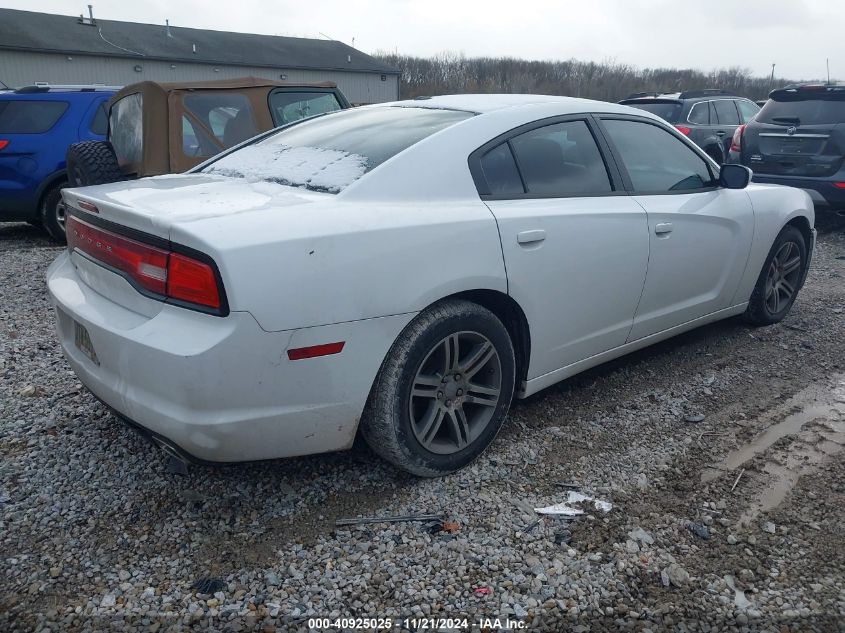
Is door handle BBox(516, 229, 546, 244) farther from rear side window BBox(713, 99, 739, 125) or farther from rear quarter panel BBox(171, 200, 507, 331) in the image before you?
rear side window BBox(713, 99, 739, 125)

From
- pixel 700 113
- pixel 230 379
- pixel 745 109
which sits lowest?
pixel 230 379

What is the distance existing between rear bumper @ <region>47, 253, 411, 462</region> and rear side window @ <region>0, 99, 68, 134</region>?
6127mm

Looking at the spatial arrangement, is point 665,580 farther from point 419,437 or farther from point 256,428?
point 256,428

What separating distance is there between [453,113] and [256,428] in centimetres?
176

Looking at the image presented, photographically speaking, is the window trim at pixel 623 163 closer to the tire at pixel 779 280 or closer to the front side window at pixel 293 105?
the tire at pixel 779 280

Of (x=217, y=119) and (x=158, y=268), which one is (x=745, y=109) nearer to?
(x=217, y=119)

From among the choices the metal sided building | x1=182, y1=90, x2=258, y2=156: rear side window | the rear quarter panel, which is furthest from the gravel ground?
the metal sided building

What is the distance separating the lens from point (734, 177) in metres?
4.20

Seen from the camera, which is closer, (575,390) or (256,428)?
(256,428)

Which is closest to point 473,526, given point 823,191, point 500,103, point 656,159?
point 500,103

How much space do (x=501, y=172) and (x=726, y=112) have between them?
10.4 m

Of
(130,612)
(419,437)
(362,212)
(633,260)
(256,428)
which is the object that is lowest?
(130,612)

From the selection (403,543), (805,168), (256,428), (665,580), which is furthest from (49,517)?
(805,168)

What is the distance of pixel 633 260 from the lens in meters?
3.50
